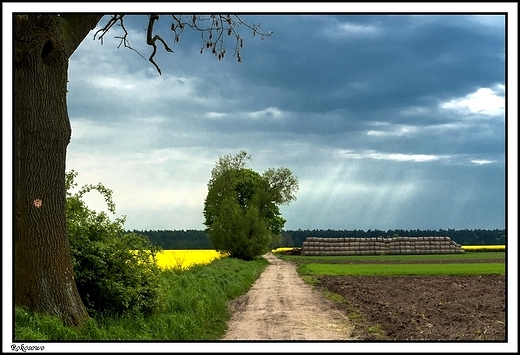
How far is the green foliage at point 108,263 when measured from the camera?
13.0 m

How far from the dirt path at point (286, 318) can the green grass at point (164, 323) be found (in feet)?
1.69

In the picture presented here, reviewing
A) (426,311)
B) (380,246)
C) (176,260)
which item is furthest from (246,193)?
(426,311)

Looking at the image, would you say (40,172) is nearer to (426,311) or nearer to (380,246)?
(426,311)

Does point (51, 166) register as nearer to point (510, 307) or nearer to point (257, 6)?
point (257, 6)

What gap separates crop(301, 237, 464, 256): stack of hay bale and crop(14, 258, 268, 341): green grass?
208ft

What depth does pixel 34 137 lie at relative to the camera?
1115 centimetres

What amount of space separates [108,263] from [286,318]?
16.7 feet

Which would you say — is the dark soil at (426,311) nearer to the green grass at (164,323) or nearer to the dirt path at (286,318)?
Result: the dirt path at (286,318)

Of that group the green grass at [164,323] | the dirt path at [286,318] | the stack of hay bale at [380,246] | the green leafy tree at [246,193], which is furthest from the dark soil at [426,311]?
the stack of hay bale at [380,246]

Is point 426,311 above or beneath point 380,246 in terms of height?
above

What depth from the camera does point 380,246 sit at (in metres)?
84.1

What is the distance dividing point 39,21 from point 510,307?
9.86m

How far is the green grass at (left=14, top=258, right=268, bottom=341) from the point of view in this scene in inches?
407

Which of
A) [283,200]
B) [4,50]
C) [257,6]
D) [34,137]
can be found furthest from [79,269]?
[283,200]
